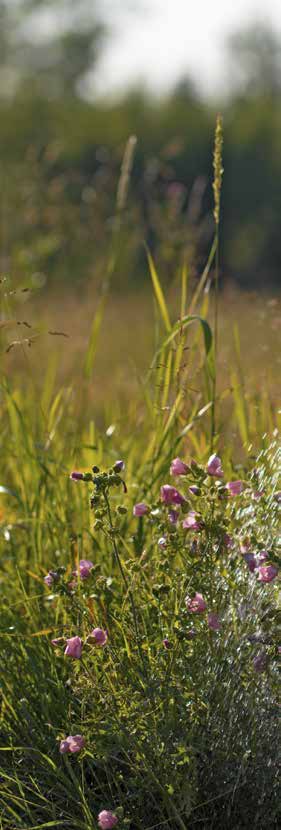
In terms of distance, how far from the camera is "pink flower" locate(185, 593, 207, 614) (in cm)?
158

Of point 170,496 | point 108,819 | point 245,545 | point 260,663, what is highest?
point 170,496

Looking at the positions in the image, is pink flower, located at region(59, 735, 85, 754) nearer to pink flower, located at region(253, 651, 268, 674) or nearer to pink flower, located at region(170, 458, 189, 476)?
pink flower, located at region(253, 651, 268, 674)

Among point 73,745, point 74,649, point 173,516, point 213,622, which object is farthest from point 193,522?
point 73,745

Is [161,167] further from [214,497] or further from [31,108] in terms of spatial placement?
[31,108]

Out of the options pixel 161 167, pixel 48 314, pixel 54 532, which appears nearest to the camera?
pixel 54 532

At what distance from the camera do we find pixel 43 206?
5.09m

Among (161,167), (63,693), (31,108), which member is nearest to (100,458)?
(63,693)

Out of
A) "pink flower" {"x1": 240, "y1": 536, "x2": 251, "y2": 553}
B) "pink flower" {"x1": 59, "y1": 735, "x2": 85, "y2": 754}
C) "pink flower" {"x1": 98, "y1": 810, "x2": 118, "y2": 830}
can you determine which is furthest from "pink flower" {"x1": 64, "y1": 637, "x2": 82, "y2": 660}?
A: "pink flower" {"x1": 240, "y1": 536, "x2": 251, "y2": 553}

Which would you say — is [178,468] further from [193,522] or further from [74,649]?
Result: [74,649]

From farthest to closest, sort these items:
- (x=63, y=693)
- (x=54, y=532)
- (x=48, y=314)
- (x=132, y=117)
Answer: (x=132, y=117)
(x=48, y=314)
(x=54, y=532)
(x=63, y=693)

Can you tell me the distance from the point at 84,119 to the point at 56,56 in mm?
13426

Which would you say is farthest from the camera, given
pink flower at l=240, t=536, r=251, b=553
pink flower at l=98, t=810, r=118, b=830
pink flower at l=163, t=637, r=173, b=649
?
pink flower at l=240, t=536, r=251, b=553

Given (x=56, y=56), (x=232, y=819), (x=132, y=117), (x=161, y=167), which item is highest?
(x=56, y=56)

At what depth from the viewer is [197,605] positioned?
62.7 inches
